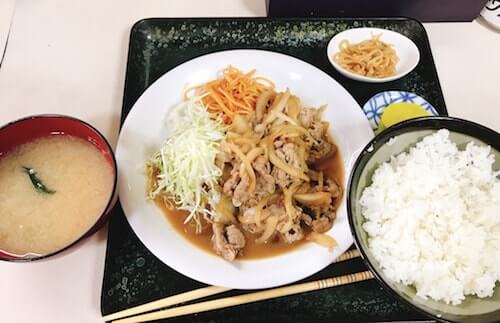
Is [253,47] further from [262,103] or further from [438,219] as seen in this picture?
[438,219]

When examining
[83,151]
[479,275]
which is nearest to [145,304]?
[83,151]

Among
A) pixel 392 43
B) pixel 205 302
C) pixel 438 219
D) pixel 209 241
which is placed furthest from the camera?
pixel 392 43

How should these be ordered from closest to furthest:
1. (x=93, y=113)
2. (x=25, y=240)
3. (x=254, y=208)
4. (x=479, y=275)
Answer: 1. (x=479, y=275)
2. (x=25, y=240)
3. (x=254, y=208)
4. (x=93, y=113)

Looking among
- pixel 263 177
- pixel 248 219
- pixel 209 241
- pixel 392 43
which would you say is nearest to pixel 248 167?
pixel 263 177

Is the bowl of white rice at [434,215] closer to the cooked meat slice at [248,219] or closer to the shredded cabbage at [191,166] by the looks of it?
the cooked meat slice at [248,219]

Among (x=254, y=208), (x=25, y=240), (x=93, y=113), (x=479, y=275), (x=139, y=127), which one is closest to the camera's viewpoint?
(x=479, y=275)

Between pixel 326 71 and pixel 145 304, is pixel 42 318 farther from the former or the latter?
pixel 326 71
